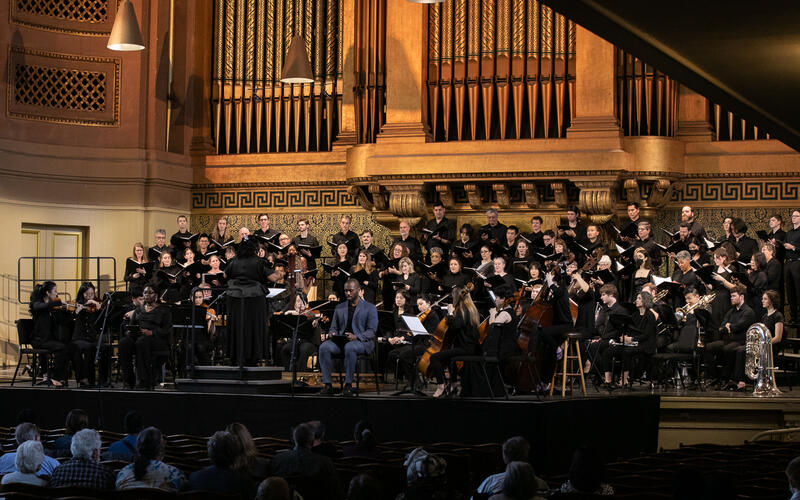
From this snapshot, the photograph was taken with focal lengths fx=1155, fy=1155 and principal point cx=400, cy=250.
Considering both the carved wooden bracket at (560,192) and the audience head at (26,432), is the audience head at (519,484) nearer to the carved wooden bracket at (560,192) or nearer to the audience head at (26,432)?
the audience head at (26,432)

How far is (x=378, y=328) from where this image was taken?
35.1 ft

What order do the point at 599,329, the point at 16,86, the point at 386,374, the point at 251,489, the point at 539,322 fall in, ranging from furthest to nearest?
the point at 16,86 < the point at 386,374 < the point at 599,329 < the point at 539,322 < the point at 251,489

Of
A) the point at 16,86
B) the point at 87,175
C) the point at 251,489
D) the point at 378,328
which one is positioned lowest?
the point at 251,489

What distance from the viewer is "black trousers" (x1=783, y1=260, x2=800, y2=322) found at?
12.0m

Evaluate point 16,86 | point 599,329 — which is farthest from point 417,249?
point 16,86

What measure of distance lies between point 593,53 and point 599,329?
350cm

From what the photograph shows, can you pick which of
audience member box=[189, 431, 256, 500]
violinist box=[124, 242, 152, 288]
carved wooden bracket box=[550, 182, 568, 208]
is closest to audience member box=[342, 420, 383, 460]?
audience member box=[189, 431, 256, 500]

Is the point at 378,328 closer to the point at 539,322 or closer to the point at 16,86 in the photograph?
the point at 539,322

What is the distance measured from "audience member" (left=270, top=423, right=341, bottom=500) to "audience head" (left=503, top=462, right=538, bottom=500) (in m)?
1.15

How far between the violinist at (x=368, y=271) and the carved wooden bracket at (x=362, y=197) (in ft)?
4.83

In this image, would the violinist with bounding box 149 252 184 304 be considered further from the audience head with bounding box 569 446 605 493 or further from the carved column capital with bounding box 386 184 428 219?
the audience head with bounding box 569 446 605 493

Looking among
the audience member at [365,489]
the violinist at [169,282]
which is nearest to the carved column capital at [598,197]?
the violinist at [169,282]

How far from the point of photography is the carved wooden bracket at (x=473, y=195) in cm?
1366

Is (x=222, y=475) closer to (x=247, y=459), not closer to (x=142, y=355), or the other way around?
(x=247, y=459)
